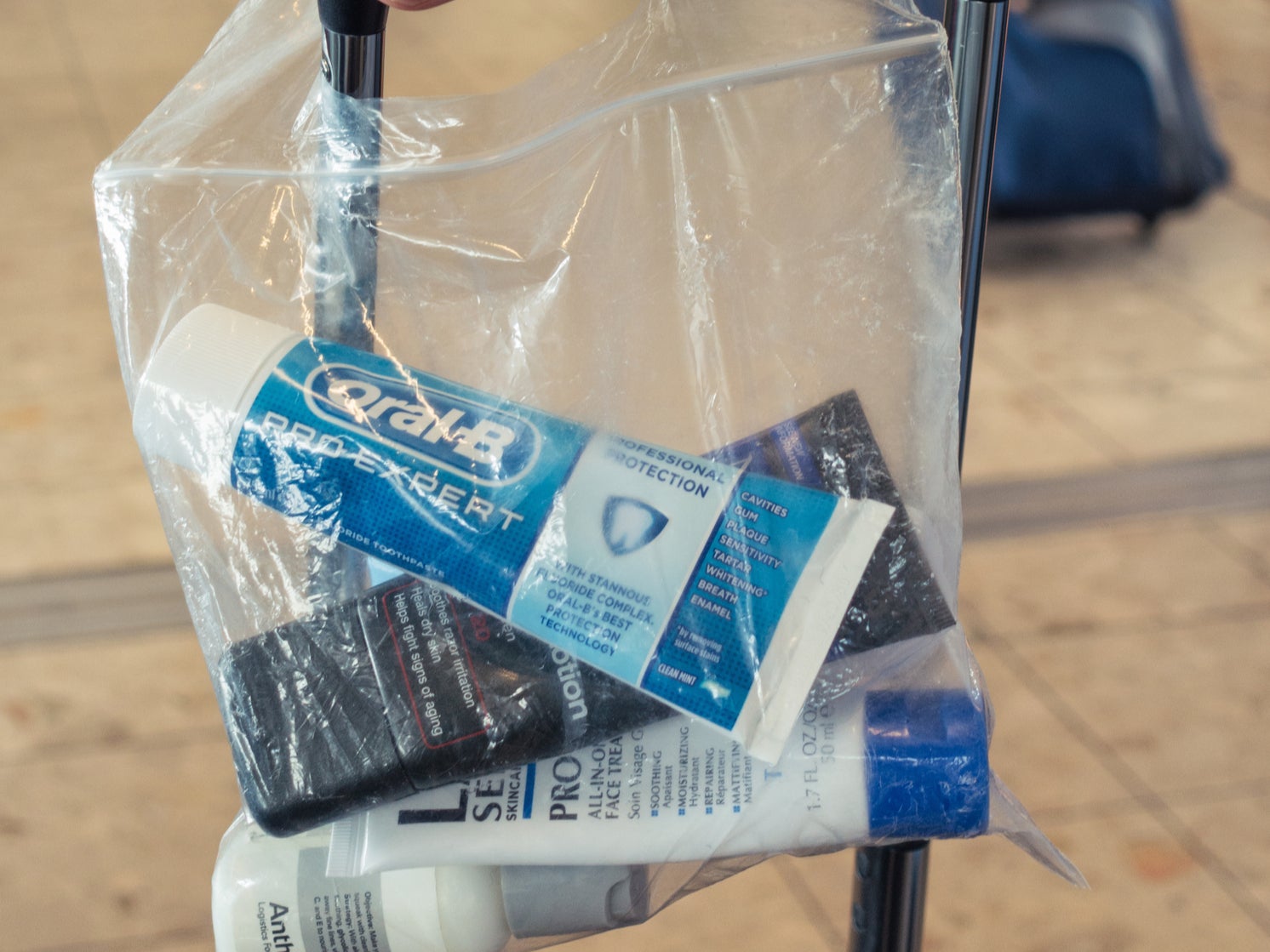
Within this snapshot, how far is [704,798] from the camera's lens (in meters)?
0.32

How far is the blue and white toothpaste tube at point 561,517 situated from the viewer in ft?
1.00

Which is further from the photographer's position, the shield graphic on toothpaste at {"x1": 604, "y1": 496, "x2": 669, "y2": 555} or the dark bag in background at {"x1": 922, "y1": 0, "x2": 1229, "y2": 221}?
the dark bag in background at {"x1": 922, "y1": 0, "x2": 1229, "y2": 221}

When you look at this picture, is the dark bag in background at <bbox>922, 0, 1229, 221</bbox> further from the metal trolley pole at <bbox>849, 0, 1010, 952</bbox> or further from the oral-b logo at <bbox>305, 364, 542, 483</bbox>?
the oral-b logo at <bbox>305, 364, 542, 483</bbox>

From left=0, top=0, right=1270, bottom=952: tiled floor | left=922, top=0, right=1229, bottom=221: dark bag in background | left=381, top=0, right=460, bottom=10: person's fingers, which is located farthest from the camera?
left=922, top=0, right=1229, bottom=221: dark bag in background

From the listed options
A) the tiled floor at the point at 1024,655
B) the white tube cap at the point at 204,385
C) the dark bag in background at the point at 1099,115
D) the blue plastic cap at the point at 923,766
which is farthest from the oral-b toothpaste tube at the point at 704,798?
the dark bag in background at the point at 1099,115

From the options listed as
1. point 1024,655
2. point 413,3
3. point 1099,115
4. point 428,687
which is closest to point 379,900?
point 428,687

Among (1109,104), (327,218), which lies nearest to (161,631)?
(327,218)

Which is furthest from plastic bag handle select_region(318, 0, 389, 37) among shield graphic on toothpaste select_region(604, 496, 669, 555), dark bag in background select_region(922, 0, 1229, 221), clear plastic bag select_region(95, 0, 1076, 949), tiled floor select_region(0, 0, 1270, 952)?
dark bag in background select_region(922, 0, 1229, 221)

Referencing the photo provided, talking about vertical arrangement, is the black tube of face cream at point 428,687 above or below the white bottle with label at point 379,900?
above

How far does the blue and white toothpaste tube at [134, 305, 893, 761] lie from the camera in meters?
0.31

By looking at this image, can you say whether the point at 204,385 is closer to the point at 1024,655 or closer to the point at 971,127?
the point at 971,127

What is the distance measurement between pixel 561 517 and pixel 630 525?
2 cm

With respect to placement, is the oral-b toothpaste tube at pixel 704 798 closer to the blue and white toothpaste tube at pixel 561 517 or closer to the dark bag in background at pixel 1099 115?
the blue and white toothpaste tube at pixel 561 517

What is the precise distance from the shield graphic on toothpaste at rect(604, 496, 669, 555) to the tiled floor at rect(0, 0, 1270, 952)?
0.80m
